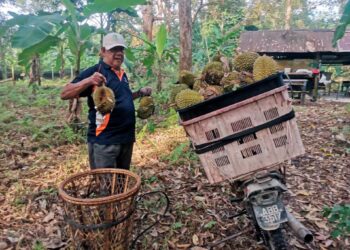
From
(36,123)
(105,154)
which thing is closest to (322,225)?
(105,154)

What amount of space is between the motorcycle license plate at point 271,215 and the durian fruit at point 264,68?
75 cm

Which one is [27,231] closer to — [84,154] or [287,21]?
[84,154]

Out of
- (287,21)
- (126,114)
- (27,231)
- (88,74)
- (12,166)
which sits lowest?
(27,231)

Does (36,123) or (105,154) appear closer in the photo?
(105,154)

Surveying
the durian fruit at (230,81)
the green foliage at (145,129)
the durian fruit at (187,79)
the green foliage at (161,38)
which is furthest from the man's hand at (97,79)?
the green foliage at (161,38)

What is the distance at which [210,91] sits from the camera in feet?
6.16

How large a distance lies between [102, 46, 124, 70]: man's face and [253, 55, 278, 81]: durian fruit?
118 cm

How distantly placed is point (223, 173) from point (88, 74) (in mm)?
1370

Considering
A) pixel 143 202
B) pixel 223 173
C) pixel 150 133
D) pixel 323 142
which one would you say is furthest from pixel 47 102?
pixel 223 173

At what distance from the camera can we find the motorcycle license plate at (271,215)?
185cm

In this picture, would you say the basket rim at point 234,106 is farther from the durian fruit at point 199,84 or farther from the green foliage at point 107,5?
the green foliage at point 107,5

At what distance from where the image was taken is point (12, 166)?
387 centimetres

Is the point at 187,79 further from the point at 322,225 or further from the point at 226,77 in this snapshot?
the point at 322,225

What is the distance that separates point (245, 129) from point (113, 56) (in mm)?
1303
